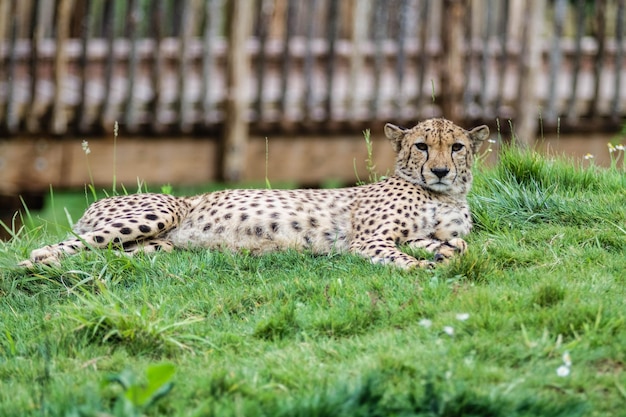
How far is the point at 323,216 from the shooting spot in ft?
18.4

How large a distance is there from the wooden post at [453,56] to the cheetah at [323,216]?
335cm

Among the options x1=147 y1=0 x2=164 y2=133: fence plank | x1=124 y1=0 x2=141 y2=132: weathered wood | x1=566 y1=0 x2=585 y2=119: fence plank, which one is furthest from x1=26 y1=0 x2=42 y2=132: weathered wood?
x1=566 y1=0 x2=585 y2=119: fence plank

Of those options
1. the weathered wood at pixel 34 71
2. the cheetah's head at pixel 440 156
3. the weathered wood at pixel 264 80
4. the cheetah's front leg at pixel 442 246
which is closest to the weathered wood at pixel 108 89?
the weathered wood at pixel 264 80

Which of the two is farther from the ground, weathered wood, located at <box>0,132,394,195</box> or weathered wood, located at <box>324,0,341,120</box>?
weathered wood, located at <box>324,0,341,120</box>

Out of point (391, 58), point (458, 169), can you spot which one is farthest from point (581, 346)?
point (391, 58)

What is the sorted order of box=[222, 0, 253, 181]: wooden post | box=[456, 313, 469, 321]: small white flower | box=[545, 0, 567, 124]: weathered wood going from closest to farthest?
box=[456, 313, 469, 321]: small white flower, box=[222, 0, 253, 181]: wooden post, box=[545, 0, 567, 124]: weathered wood

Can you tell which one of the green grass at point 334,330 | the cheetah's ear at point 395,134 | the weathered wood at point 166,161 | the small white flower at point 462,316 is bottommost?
the weathered wood at point 166,161

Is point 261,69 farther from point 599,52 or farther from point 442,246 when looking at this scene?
point 442,246

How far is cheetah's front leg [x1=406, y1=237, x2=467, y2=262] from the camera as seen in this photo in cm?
495

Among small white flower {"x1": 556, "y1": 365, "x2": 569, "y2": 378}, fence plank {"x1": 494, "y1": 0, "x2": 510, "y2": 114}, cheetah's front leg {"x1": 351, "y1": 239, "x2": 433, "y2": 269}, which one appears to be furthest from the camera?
fence plank {"x1": 494, "y1": 0, "x2": 510, "y2": 114}

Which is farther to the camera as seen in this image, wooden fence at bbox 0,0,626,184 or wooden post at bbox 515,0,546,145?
wooden post at bbox 515,0,546,145

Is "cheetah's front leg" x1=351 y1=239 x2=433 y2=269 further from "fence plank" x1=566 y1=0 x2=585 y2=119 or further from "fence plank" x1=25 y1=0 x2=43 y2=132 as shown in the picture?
"fence plank" x1=566 y1=0 x2=585 y2=119

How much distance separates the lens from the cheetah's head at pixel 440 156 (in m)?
5.52

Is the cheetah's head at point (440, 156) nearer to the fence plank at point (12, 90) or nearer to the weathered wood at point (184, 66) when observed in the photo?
the weathered wood at point (184, 66)
